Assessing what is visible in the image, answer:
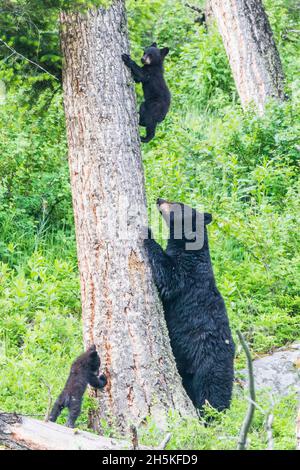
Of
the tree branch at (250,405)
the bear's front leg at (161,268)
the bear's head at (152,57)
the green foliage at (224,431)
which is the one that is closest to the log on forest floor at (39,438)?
the green foliage at (224,431)

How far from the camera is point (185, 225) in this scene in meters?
8.48

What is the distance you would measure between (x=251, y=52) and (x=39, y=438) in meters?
8.57

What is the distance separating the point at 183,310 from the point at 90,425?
1.33m

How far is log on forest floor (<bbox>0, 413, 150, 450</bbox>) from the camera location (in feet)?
19.7

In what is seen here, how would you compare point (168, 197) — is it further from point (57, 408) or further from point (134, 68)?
point (57, 408)

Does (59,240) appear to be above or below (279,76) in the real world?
below

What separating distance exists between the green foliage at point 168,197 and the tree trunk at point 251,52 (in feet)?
1.18

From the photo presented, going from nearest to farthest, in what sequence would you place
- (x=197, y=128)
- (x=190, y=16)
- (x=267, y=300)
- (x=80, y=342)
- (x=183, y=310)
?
Result: (x=183, y=310) → (x=80, y=342) → (x=267, y=300) → (x=197, y=128) → (x=190, y=16)

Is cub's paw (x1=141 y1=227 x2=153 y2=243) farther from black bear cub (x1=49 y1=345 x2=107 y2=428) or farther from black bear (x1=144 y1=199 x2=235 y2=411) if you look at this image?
black bear cub (x1=49 y1=345 x2=107 y2=428)

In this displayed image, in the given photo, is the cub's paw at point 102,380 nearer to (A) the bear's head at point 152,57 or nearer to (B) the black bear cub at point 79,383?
(B) the black bear cub at point 79,383

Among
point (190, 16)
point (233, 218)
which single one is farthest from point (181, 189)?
point (190, 16)

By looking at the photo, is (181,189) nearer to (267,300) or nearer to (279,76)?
(267,300)
